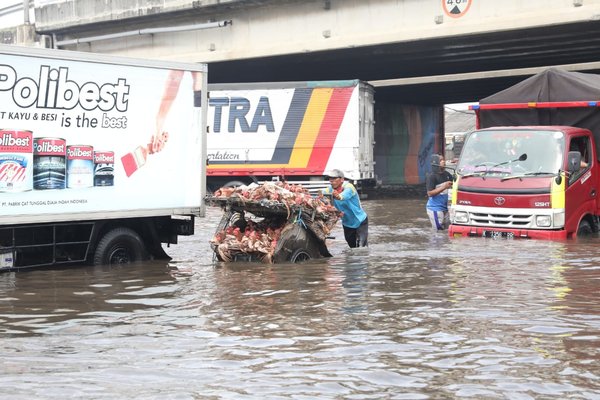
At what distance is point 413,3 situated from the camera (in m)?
29.0

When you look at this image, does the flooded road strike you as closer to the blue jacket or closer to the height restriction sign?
the blue jacket

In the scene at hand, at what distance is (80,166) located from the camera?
1200 centimetres

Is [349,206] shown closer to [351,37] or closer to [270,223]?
[270,223]

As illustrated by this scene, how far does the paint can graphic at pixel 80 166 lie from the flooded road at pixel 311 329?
115cm

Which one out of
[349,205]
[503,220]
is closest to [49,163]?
[349,205]

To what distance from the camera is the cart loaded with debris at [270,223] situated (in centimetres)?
1270

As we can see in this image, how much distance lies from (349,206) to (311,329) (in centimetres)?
614

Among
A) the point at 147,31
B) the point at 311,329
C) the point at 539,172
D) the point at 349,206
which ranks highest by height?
the point at 147,31

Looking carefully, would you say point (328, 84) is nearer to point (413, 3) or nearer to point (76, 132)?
point (413, 3)

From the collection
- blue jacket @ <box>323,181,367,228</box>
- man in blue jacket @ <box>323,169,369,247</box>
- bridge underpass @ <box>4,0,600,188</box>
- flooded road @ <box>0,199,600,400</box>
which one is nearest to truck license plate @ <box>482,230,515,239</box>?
flooded road @ <box>0,199,600,400</box>

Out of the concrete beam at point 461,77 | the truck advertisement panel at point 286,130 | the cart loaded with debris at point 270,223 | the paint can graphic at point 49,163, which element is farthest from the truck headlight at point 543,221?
the concrete beam at point 461,77

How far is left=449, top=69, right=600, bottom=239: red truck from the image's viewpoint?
14.7 meters

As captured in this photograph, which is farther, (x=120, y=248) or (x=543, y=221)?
(x=543, y=221)

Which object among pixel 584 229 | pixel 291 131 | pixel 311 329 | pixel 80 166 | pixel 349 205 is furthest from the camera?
pixel 291 131
